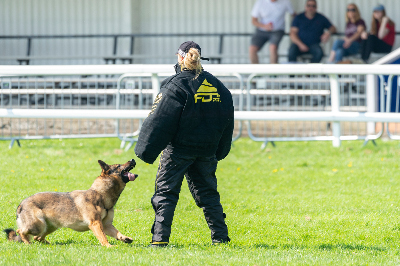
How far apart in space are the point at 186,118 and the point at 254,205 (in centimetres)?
217

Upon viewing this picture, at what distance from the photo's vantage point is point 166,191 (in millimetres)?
4777

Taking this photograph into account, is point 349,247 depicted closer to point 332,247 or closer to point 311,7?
point 332,247

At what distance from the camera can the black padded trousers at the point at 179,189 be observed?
477 cm

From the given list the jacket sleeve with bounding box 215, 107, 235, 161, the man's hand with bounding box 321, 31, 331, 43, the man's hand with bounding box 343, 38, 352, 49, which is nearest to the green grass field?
the jacket sleeve with bounding box 215, 107, 235, 161

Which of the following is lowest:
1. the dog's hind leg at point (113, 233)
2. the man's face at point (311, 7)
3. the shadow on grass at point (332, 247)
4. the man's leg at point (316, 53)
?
the shadow on grass at point (332, 247)

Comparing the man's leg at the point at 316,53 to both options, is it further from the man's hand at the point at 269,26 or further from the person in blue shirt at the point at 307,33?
the man's hand at the point at 269,26

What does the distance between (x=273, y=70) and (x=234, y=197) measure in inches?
99.1

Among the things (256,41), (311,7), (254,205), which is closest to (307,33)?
(311,7)

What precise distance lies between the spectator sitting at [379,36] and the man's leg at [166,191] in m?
9.74

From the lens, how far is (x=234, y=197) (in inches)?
273

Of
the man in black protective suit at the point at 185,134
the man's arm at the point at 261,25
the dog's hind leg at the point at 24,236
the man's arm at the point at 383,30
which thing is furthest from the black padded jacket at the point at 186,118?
the man's arm at the point at 383,30

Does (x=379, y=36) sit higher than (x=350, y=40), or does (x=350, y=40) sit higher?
(x=379, y=36)

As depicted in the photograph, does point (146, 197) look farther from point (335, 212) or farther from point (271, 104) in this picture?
point (271, 104)

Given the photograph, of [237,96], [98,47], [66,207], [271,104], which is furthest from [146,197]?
[98,47]
